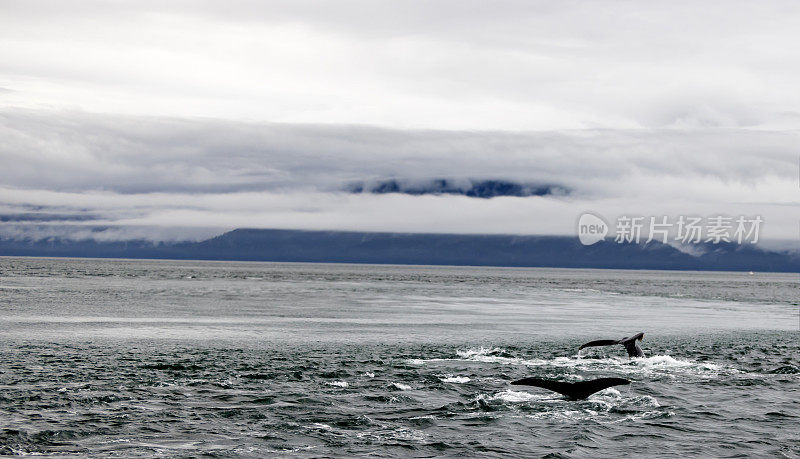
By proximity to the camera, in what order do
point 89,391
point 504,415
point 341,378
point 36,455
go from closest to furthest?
1. point 36,455
2. point 504,415
3. point 89,391
4. point 341,378

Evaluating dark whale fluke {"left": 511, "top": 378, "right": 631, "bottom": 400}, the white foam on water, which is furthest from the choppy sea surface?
dark whale fluke {"left": 511, "top": 378, "right": 631, "bottom": 400}

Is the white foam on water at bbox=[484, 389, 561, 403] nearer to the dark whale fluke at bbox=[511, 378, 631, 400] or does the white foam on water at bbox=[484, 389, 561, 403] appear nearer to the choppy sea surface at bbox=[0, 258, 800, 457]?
the choppy sea surface at bbox=[0, 258, 800, 457]

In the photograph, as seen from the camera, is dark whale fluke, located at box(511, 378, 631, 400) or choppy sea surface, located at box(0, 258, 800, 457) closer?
choppy sea surface, located at box(0, 258, 800, 457)

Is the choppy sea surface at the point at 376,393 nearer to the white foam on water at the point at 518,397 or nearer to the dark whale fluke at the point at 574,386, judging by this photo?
the white foam on water at the point at 518,397

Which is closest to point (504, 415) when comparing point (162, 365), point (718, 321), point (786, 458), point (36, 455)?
point (786, 458)

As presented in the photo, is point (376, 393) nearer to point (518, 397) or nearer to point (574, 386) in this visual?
point (518, 397)

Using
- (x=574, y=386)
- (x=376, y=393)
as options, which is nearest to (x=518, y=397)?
(x=574, y=386)

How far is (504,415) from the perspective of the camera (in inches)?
797

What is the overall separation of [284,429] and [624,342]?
19834 mm

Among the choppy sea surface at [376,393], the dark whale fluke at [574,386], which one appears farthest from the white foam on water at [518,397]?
the dark whale fluke at [574,386]

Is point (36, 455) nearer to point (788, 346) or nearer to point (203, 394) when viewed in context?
point (203, 394)

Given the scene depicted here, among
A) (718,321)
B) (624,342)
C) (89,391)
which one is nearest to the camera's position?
(89,391)

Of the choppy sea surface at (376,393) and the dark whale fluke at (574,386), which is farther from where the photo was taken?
the dark whale fluke at (574,386)

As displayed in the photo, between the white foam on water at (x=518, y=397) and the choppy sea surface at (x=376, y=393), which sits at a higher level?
the white foam on water at (x=518, y=397)
